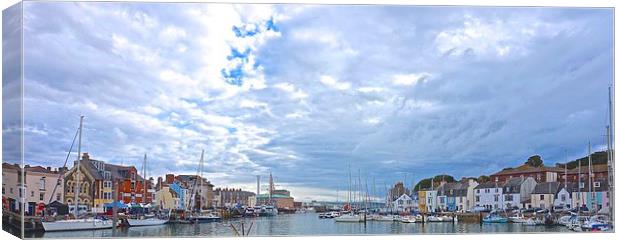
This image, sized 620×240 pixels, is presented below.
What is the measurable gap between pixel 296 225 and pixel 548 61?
6.72 meters

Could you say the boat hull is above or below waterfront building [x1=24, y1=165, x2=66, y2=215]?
below

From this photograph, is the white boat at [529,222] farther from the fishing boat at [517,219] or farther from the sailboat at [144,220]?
the sailboat at [144,220]

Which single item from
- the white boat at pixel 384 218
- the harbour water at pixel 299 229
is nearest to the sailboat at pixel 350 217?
the harbour water at pixel 299 229

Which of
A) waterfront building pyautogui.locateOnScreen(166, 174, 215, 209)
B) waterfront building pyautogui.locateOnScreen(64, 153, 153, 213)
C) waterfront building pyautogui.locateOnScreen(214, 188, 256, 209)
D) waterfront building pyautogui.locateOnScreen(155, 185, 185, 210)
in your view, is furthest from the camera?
waterfront building pyautogui.locateOnScreen(214, 188, 256, 209)

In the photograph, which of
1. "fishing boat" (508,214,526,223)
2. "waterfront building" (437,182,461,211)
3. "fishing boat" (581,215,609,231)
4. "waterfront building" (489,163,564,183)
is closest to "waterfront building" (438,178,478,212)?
"waterfront building" (437,182,461,211)

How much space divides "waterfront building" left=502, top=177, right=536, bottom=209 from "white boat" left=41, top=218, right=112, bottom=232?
9.05 metres

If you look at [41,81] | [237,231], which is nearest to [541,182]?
[237,231]

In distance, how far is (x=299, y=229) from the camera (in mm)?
19406

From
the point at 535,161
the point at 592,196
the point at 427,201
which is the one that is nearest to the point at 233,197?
the point at 427,201

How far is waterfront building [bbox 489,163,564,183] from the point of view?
67.1ft

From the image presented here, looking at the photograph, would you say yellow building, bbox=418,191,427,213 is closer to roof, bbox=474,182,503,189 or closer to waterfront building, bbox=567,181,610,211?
roof, bbox=474,182,503,189

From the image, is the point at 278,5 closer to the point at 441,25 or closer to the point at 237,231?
the point at 441,25

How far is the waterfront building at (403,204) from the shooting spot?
21.0 meters

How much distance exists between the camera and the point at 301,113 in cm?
1959
